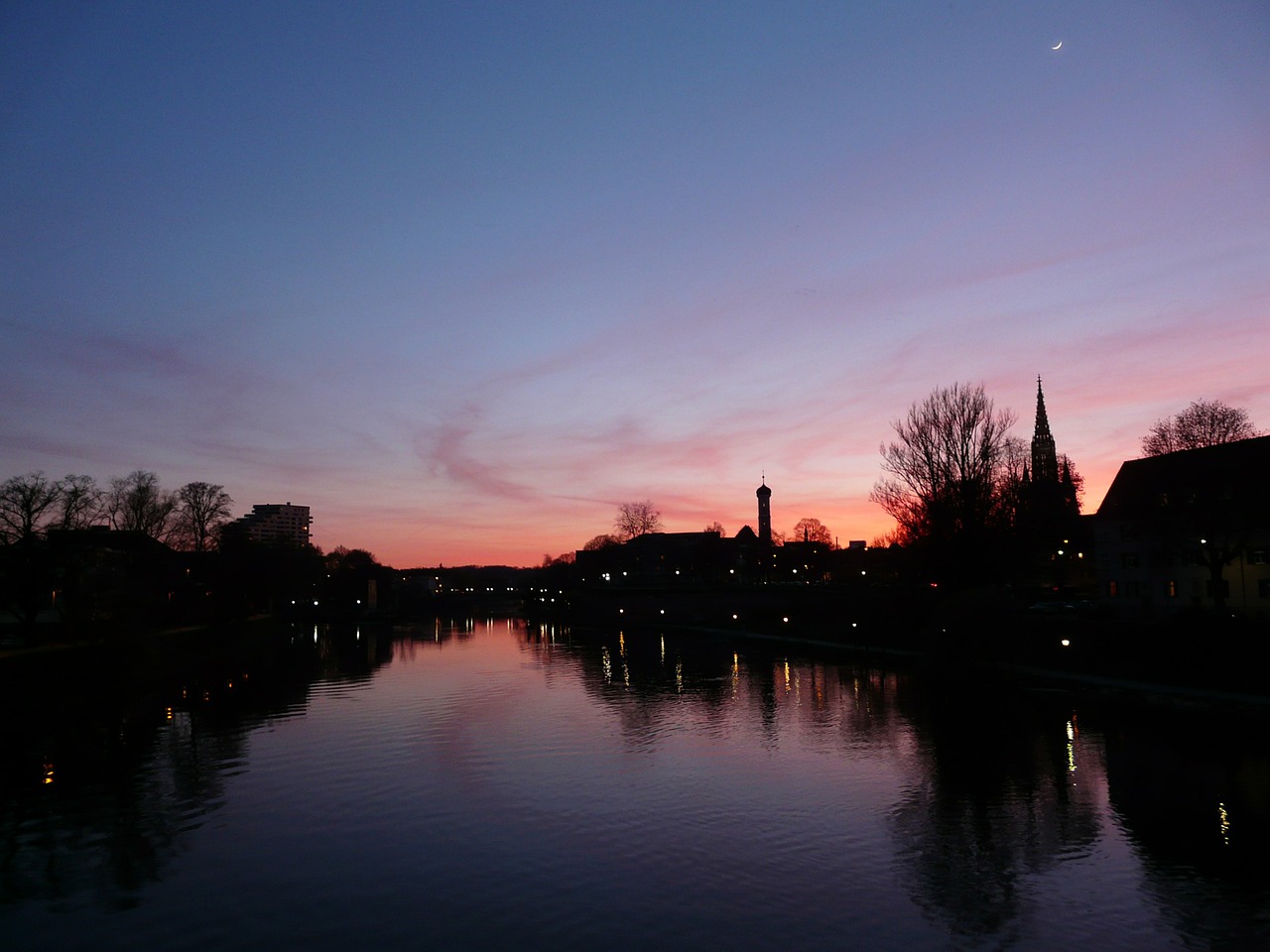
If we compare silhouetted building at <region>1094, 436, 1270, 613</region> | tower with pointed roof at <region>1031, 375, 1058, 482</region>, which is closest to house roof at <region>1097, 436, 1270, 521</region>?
silhouetted building at <region>1094, 436, 1270, 613</region>

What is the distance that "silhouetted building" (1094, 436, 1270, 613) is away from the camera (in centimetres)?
5762

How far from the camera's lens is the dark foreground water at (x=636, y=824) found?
1667cm

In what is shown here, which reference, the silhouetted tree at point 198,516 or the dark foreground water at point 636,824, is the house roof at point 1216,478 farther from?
the silhouetted tree at point 198,516

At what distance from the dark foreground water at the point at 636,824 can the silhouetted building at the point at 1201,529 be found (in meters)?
21.8

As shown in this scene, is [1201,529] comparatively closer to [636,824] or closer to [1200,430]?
[1200,430]

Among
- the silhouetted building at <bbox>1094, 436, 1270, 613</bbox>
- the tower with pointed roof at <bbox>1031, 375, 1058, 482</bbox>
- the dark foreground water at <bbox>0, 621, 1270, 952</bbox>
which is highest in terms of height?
the tower with pointed roof at <bbox>1031, 375, 1058, 482</bbox>

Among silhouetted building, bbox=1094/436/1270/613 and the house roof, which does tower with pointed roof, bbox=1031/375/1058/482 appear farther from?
the house roof

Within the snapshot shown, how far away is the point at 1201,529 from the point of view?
58.2 m

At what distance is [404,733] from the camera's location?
121 feet

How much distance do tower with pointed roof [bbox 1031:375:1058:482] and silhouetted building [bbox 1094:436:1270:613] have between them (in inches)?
1756

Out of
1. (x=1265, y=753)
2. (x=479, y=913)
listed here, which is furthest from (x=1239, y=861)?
(x=479, y=913)

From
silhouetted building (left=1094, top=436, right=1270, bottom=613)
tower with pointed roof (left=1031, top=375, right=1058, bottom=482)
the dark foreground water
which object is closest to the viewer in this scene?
the dark foreground water

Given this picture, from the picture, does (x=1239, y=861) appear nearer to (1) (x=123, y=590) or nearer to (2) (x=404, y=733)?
(2) (x=404, y=733)

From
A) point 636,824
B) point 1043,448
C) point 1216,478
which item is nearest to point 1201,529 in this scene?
point 1216,478
